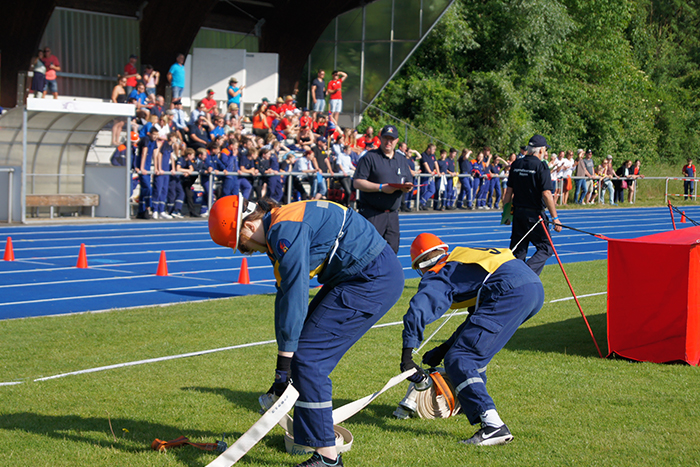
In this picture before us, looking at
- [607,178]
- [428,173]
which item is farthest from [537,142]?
[607,178]

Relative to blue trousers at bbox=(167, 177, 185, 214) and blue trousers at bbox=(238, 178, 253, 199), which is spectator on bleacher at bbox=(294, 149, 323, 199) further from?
blue trousers at bbox=(167, 177, 185, 214)

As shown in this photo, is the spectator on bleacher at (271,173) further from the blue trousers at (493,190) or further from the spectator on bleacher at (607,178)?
the spectator on bleacher at (607,178)

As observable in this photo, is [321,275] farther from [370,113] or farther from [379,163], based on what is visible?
[370,113]

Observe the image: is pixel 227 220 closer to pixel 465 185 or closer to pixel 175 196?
pixel 175 196

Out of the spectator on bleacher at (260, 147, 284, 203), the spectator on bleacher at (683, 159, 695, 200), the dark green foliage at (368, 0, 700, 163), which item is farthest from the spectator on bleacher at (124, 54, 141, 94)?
the spectator on bleacher at (683, 159, 695, 200)

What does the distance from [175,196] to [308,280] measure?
17.7 meters

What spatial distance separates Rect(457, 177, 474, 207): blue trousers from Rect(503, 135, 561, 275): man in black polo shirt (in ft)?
59.5

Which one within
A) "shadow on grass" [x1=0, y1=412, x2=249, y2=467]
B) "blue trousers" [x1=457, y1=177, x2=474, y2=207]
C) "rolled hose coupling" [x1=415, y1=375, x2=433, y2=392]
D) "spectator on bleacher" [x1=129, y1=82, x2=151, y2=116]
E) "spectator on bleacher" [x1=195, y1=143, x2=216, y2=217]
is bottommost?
"shadow on grass" [x1=0, y1=412, x2=249, y2=467]

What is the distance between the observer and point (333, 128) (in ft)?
90.4

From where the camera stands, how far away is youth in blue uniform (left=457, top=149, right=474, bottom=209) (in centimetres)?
2783

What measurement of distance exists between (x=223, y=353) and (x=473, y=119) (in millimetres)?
35040

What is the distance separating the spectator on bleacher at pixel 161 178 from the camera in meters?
20.0

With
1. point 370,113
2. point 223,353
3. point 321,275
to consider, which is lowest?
point 223,353

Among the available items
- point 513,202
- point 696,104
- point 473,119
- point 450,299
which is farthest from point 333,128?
point 696,104
